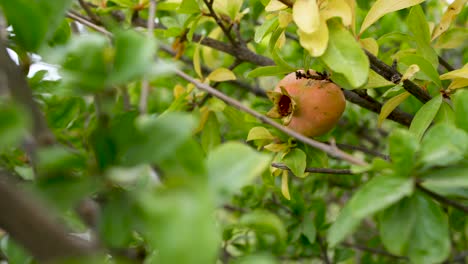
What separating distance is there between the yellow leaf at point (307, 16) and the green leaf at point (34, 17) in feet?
0.99

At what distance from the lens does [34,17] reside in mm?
418

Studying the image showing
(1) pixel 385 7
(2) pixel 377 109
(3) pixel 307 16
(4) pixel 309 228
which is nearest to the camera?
(3) pixel 307 16

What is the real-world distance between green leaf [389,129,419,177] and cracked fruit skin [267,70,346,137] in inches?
12.1

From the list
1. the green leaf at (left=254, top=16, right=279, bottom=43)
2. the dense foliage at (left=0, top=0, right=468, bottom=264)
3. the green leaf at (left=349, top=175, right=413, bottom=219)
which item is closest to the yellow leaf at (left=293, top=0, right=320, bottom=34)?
the dense foliage at (left=0, top=0, right=468, bottom=264)

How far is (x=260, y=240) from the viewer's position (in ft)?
4.61

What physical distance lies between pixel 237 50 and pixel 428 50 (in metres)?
0.40

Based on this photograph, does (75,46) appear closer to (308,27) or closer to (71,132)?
(308,27)

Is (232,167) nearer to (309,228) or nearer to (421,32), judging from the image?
(421,32)

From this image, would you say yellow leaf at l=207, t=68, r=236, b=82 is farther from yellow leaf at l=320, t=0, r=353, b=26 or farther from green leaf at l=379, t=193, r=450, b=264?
green leaf at l=379, t=193, r=450, b=264

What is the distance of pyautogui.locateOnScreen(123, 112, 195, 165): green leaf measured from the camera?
38cm

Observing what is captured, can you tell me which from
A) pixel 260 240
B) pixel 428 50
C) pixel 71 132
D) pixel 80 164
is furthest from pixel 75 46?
pixel 260 240

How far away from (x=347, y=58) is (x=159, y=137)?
334 millimetres

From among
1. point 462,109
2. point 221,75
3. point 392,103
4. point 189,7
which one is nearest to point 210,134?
point 221,75

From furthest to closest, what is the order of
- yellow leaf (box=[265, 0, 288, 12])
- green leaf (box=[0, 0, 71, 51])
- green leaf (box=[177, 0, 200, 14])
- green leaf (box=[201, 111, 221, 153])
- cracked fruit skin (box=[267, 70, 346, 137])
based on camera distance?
green leaf (box=[201, 111, 221, 153]) < green leaf (box=[177, 0, 200, 14]) < cracked fruit skin (box=[267, 70, 346, 137]) < yellow leaf (box=[265, 0, 288, 12]) < green leaf (box=[0, 0, 71, 51])
